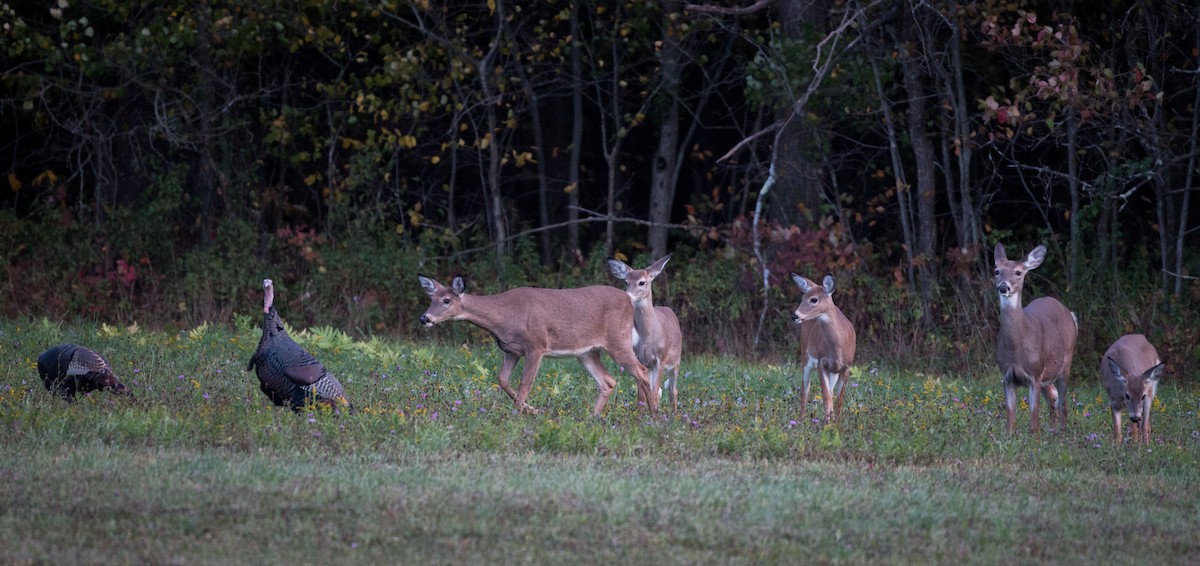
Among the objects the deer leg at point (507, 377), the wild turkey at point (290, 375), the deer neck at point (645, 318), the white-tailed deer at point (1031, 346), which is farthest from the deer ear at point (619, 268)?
the wild turkey at point (290, 375)

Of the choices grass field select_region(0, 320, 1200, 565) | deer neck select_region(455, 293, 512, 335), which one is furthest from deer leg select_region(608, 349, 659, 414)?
deer neck select_region(455, 293, 512, 335)

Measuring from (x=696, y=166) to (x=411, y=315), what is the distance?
6.54 meters

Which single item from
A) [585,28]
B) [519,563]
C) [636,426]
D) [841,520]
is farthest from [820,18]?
[519,563]

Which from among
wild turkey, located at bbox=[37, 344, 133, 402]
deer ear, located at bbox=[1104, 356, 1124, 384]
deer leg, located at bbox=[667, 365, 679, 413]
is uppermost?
deer ear, located at bbox=[1104, 356, 1124, 384]

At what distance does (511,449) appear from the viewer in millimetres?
7949

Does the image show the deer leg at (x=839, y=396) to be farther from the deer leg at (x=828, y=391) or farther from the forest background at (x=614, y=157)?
the forest background at (x=614, y=157)

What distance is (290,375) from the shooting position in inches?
336

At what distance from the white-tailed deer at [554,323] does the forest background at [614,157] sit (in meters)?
4.23

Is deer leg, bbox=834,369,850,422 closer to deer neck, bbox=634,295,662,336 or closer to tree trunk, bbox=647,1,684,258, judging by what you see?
deer neck, bbox=634,295,662,336

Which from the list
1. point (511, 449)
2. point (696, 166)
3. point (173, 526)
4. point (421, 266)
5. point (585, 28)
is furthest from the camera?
point (696, 166)

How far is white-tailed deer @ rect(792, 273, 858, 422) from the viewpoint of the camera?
34.9ft

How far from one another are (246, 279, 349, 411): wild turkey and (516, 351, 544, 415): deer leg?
1299 millimetres

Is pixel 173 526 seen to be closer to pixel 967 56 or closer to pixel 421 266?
pixel 421 266

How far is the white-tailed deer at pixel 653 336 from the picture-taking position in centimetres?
1077
